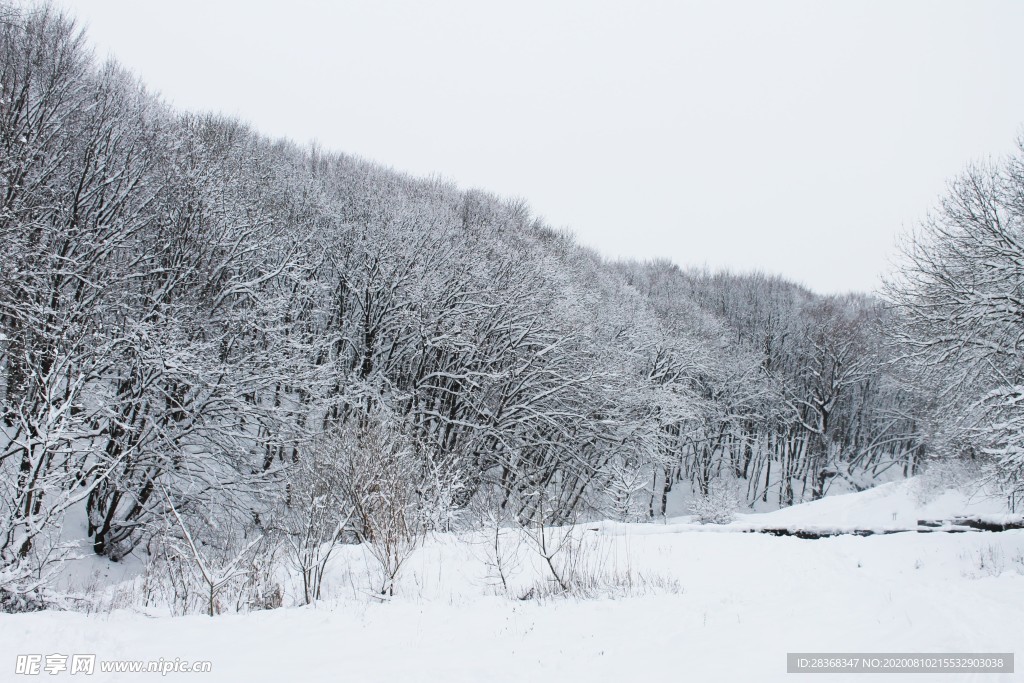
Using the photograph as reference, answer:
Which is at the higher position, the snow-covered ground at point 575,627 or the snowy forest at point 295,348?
the snowy forest at point 295,348

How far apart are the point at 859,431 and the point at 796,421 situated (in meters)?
10.5

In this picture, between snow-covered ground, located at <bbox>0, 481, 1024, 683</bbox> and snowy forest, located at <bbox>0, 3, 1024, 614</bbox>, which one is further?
snowy forest, located at <bbox>0, 3, 1024, 614</bbox>

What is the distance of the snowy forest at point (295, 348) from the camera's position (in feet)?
36.1

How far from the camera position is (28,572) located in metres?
6.95

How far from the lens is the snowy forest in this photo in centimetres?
1100

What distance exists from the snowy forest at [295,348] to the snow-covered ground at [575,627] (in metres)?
1.23

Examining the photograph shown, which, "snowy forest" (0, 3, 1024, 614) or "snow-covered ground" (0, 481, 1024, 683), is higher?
"snowy forest" (0, 3, 1024, 614)

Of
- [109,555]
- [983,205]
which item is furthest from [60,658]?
[983,205]

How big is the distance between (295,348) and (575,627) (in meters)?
14.7

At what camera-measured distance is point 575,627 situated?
652 cm

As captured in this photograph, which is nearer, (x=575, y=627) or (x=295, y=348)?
(x=575, y=627)

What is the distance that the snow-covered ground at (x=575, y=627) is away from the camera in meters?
5.16

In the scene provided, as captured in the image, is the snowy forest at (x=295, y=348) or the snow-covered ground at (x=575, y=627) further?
the snowy forest at (x=295, y=348)

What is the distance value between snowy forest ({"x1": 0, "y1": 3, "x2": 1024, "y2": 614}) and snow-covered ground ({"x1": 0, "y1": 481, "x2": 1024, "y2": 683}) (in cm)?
123
